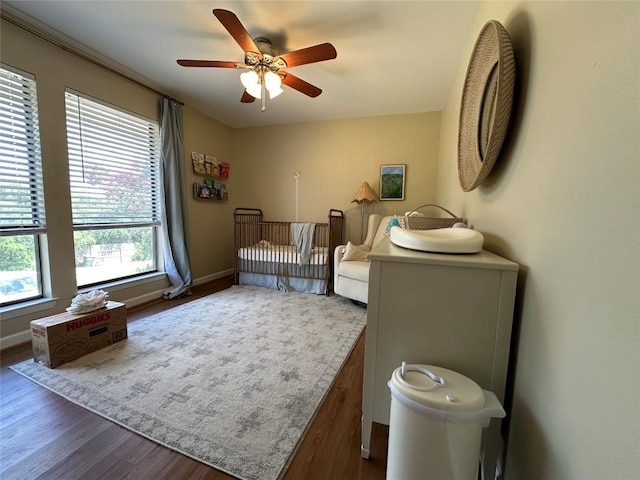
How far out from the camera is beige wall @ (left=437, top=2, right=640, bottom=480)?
18.4 inches

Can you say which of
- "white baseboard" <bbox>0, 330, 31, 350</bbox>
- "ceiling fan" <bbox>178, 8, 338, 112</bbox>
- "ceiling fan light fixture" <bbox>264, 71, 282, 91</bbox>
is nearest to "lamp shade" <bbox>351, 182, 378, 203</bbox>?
"ceiling fan" <bbox>178, 8, 338, 112</bbox>

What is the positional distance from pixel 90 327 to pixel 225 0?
242 centimetres

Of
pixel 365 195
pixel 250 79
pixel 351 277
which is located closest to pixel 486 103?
pixel 250 79

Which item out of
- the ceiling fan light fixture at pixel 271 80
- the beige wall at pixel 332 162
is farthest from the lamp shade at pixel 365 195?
the ceiling fan light fixture at pixel 271 80

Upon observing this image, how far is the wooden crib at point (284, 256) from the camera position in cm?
332

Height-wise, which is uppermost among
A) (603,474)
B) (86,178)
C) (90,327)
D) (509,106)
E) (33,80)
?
(33,80)

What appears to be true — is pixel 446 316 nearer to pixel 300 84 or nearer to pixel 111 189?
pixel 300 84

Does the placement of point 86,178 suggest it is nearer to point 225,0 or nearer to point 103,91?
point 103,91

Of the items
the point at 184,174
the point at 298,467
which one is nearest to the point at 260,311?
the point at 298,467

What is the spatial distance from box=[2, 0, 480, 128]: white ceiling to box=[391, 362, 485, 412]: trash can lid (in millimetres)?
2135

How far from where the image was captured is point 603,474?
19.2 inches

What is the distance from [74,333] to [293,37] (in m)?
2.68

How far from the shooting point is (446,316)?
94cm

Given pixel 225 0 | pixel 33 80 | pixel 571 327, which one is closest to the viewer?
pixel 571 327
